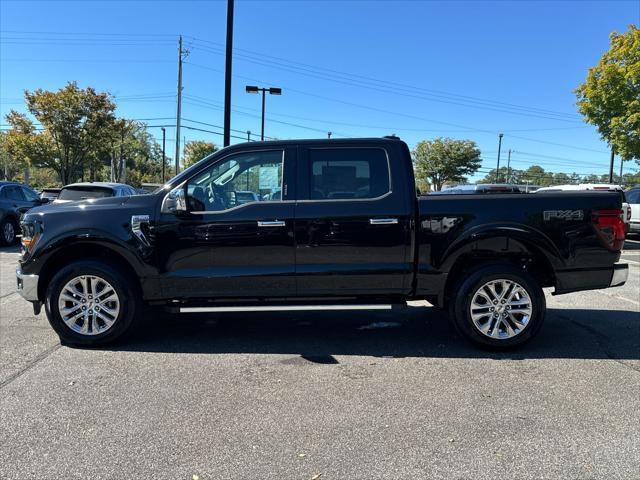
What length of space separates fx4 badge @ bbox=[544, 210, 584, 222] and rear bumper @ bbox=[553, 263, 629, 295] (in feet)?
1.75

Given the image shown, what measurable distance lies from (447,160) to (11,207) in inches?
2027

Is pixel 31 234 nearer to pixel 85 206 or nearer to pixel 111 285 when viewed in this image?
pixel 85 206

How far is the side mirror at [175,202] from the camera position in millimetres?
4629

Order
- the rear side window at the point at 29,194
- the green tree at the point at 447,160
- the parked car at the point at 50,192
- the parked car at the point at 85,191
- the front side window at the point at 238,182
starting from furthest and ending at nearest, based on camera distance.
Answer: the green tree at the point at 447,160
the parked car at the point at 50,192
the rear side window at the point at 29,194
the parked car at the point at 85,191
the front side window at the point at 238,182

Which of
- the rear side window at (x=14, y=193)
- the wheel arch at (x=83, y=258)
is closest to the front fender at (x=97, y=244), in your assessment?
the wheel arch at (x=83, y=258)

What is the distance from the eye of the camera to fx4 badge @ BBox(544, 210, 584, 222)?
4.73 meters

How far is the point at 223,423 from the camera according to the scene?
10.8 feet

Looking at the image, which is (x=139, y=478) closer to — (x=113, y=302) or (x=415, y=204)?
(x=113, y=302)

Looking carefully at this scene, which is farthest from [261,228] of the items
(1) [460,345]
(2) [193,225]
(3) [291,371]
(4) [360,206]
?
(1) [460,345]

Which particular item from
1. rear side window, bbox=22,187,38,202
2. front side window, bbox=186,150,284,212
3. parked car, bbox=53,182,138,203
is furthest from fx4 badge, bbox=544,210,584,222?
rear side window, bbox=22,187,38,202

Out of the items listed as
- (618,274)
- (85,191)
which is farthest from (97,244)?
(85,191)

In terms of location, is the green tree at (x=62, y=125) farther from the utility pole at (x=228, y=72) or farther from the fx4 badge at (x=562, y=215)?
the fx4 badge at (x=562, y=215)

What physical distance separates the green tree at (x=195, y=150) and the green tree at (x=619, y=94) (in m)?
52.4

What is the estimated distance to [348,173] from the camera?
15.9 feet
